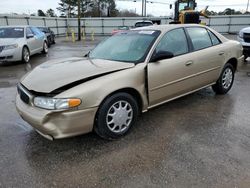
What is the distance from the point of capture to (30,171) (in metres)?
2.67

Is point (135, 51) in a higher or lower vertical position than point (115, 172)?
higher

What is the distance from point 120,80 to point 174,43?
141 cm

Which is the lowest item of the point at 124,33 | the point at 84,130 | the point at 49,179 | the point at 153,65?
the point at 49,179

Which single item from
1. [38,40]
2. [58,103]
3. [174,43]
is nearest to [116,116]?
[58,103]

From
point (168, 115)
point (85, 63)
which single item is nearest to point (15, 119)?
point (85, 63)

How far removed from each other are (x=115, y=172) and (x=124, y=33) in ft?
8.79

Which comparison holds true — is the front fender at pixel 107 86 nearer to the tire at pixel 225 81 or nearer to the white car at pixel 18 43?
the tire at pixel 225 81

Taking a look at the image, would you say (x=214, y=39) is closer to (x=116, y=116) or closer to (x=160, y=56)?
(x=160, y=56)

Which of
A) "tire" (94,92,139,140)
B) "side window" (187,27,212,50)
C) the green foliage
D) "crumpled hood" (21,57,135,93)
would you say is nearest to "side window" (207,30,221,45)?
"side window" (187,27,212,50)

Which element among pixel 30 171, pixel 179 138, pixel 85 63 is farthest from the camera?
pixel 85 63

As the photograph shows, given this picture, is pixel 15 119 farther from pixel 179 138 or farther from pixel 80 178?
pixel 179 138

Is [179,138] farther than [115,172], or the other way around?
[179,138]

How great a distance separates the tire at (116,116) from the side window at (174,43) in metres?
1.01

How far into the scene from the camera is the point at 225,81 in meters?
5.08
